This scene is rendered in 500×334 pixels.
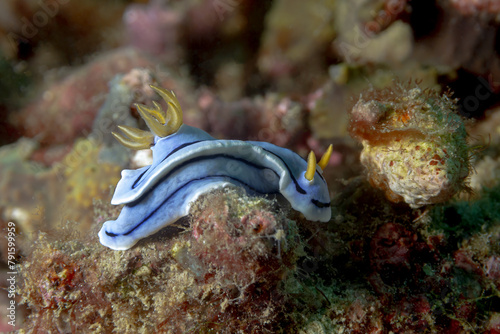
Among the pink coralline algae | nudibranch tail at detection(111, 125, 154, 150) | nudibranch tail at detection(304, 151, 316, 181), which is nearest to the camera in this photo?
nudibranch tail at detection(304, 151, 316, 181)

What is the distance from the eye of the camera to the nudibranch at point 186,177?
7.06 ft

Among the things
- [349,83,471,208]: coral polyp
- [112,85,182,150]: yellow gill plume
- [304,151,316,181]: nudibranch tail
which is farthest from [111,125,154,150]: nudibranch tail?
[349,83,471,208]: coral polyp

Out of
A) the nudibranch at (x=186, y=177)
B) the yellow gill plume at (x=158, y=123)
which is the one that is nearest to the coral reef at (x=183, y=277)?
the nudibranch at (x=186, y=177)

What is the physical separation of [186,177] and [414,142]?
1814 millimetres

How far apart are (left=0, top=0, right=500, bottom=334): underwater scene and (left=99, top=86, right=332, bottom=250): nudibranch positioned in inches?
0.5

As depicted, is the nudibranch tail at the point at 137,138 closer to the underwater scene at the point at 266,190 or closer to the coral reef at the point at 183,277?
the underwater scene at the point at 266,190

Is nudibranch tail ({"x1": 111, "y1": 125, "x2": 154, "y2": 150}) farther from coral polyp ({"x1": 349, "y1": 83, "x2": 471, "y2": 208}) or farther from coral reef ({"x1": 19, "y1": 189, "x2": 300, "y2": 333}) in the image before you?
coral polyp ({"x1": 349, "y1": 83, "x2": 471, "y2": 208})

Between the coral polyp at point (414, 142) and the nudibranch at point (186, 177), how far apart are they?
1.64 feet

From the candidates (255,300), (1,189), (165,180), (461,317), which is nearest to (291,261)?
(255,300)

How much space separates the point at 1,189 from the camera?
376 centimetres

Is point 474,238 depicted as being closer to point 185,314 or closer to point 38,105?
point 185,314

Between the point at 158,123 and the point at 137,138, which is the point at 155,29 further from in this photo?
the point at 158,123

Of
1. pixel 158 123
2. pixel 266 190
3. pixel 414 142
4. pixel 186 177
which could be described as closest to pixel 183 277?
pixel 186 177

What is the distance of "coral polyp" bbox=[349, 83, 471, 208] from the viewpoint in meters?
2.20
